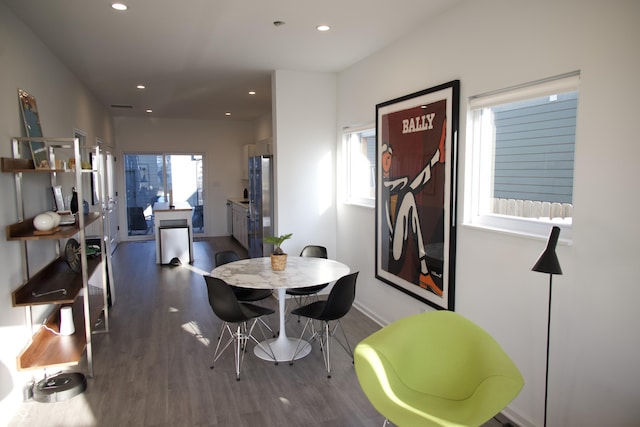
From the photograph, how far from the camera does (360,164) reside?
547cm

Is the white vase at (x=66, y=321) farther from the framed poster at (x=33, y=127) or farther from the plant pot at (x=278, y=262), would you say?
the plant pot at (x=278, y=262)

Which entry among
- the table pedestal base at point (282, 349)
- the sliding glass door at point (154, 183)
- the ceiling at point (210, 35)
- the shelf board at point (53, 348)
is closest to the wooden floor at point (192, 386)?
the table pedestal base at point (282, 349)

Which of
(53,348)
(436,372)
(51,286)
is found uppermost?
(51,286)

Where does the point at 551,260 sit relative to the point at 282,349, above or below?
above

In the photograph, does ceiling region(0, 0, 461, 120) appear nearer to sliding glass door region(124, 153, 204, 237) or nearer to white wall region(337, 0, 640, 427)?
white wall region(337, 0, 640, 427)

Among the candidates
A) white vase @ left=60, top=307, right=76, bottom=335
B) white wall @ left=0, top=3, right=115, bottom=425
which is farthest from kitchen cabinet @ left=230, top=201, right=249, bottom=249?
white vase @ left=60, top=307, right=76, bottom=335

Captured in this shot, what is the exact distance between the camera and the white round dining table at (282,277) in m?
3.56

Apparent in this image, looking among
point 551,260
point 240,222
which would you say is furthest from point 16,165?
point 240,222

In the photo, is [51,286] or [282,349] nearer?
[51,286]

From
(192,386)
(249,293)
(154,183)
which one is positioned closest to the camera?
(192,386)

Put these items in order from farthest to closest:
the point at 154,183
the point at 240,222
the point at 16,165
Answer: the point at 154,183 → the point at 240,222 → the point at 16,165

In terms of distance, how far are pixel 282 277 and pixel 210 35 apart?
7.56ft

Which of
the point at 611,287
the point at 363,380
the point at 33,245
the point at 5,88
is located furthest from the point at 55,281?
the point at 611,287

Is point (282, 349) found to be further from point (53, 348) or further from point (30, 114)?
point (30, 114)
